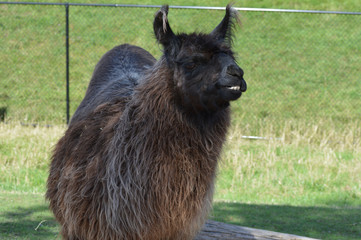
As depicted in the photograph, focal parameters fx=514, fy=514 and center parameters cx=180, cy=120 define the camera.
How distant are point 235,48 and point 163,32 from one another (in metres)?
10.6

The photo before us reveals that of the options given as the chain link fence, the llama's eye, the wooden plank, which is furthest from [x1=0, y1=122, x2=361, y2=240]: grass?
the chain link fence

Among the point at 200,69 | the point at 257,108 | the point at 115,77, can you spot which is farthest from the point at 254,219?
the point at 257,108

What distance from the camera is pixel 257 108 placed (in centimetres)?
1317

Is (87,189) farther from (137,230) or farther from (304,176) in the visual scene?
(304,176)

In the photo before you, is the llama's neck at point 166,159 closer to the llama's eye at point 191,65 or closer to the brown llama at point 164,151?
the brown llama at point 164,151

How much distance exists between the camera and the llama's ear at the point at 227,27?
3770 mm

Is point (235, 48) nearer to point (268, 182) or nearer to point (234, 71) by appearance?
point (268, 182)

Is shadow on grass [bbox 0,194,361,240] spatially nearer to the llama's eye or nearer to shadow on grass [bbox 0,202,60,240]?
shadow on grass [bbox 0,202,60,240]

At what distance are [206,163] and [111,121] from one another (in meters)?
0.84

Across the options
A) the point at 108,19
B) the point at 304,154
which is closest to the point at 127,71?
the point at 304,154

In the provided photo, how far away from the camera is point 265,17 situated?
1738cm

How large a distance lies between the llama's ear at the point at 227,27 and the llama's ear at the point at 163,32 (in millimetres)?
369

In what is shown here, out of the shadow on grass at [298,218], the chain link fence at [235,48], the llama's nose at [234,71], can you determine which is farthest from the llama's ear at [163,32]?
the chain link fence at [235,48]

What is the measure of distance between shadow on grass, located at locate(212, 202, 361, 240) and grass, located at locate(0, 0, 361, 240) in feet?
0.04
